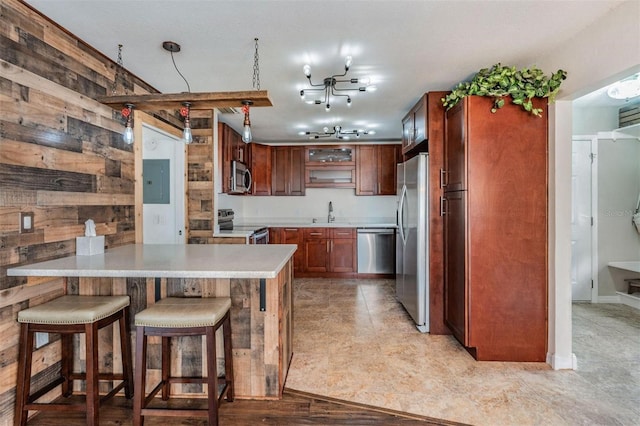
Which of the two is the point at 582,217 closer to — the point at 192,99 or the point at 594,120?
the point at 594,120

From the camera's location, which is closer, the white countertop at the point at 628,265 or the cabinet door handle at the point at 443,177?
the cabinet door handle at the point at 443,177

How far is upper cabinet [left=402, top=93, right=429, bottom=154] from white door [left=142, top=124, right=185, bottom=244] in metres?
2.58

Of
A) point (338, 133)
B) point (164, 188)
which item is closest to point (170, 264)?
point (164, 188)

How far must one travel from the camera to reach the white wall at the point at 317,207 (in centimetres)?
595

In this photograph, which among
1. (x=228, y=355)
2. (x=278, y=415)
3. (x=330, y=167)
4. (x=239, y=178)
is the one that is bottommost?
(x=278, y=415)

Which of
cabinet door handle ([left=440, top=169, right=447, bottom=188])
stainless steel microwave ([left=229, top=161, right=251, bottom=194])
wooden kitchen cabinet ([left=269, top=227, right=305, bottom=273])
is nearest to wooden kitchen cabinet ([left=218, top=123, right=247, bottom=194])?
stainless steel microwave ([left=229, top=161, right=251, bottom=194])

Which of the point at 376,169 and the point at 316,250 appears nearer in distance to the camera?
the point at 316,250

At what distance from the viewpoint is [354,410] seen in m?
1.93

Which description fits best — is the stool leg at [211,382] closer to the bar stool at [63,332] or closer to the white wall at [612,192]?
the bar stool at [63,332]

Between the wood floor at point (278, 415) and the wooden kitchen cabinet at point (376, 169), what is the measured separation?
4.01 metres

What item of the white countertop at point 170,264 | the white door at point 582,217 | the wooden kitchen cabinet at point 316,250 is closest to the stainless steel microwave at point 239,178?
the wooden kitchen cabinet at point 316,250

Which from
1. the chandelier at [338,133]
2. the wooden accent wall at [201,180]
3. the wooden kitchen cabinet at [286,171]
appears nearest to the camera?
the wooden accent wall at [201,180]

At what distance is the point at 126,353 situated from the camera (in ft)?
6.51

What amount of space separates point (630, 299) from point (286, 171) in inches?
198
